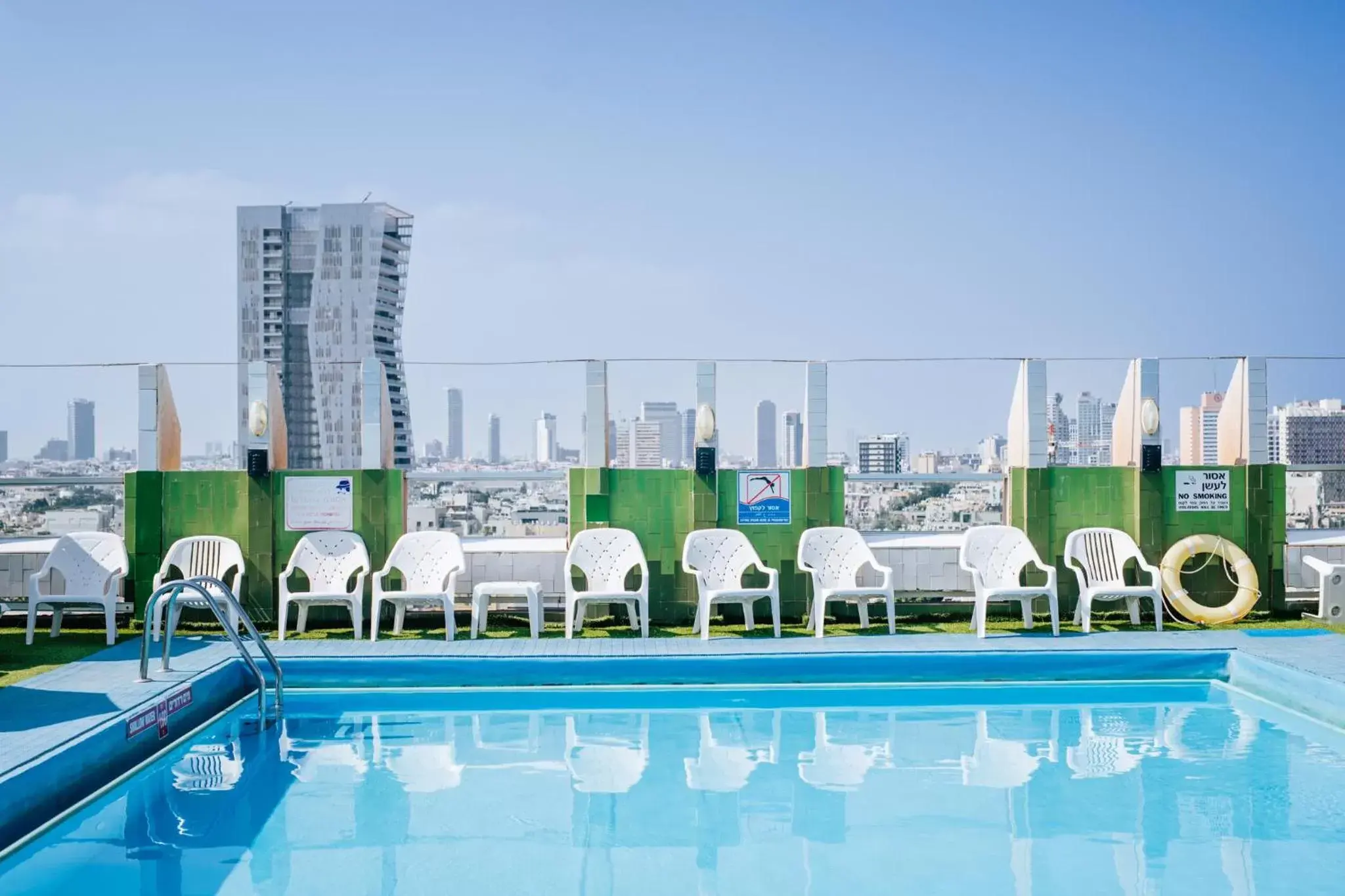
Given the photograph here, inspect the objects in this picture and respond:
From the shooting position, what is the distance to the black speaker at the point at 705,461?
25.6 feet

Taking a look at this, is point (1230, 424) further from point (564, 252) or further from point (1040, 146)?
point (564, 252)

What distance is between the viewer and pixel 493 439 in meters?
8.43

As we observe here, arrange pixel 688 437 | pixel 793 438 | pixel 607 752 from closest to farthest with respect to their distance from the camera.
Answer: pixel 607 752
pixel 688 437
pixel 793 438

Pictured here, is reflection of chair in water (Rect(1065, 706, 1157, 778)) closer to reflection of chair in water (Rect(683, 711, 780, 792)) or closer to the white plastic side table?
reflection of chair in water (Rect(683, 711, 780, 792))

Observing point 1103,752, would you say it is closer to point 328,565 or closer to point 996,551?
point 996,551

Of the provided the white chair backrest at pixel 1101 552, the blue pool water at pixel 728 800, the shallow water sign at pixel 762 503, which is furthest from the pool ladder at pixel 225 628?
the white chair backrest at pixel 1101 552

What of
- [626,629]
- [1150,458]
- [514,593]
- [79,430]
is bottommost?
[626,629]

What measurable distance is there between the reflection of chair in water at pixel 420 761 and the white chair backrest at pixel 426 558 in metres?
1.78

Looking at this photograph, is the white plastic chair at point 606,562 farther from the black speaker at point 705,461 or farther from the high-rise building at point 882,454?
the high-rise building at point 882,454

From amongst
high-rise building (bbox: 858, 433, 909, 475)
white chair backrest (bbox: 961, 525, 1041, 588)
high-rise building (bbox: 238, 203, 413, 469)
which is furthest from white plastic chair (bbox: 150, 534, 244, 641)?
high-rise building (bbox: 238, 203, 413, 469)

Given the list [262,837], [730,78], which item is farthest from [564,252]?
[262,837]

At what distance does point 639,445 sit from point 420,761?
3.51 metres

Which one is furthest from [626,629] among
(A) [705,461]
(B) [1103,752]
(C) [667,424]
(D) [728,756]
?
(B) [1103,752]

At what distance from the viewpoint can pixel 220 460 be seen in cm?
785
